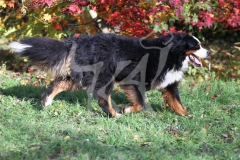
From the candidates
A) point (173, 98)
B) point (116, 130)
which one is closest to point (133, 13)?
point (173, 98)

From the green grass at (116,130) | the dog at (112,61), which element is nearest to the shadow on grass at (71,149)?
the green grass at (116,130)

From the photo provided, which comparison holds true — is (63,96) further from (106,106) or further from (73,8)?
(73,8)

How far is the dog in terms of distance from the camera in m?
5.77

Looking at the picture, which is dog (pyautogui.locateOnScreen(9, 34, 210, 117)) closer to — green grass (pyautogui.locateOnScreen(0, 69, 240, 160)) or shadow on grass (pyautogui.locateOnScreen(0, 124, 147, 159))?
green grass (pyautogui.locateOnScreen(0, 69, 240, 160))

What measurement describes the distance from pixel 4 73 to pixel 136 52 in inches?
154

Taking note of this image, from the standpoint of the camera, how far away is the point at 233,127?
18.0ft

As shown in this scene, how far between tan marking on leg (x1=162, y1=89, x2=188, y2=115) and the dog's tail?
5.35 feet

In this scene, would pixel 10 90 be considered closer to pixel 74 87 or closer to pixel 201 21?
pixel 74 87

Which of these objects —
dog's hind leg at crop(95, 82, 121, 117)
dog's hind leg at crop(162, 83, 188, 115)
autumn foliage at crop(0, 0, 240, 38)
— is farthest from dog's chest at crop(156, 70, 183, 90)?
autumn foliage at crop(0, 0, 240, 38)

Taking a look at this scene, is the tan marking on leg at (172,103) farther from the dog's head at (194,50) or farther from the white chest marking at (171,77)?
the dog's head at (194,50)

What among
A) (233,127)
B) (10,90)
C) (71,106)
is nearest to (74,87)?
(71,106)

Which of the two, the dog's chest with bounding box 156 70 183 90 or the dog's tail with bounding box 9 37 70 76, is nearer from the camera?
the dog's tail with bounding box 9 37 70 76

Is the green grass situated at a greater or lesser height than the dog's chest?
lesser

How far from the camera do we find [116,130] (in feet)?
16.6
